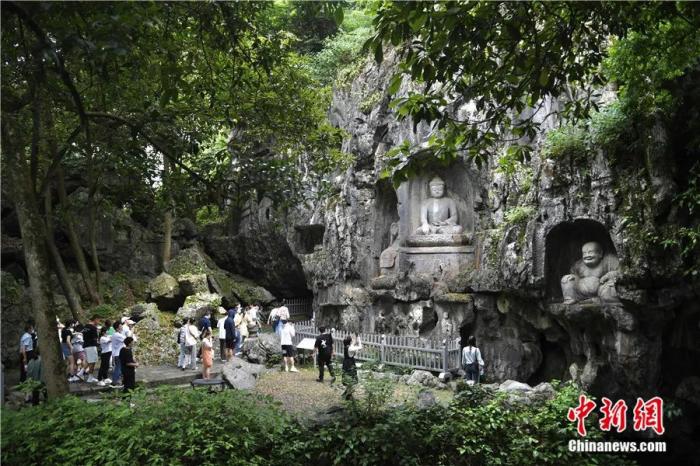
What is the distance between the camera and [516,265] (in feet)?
38.3

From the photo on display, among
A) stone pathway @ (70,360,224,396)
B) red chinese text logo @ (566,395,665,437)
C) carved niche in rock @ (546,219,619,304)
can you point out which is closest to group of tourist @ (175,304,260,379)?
stone pathway @ (70,360,224,396)

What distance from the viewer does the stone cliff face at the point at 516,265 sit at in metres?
9.45

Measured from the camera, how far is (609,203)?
10.1m

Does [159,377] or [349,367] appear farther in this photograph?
[159,377]

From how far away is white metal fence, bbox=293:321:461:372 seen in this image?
13219 millimetres

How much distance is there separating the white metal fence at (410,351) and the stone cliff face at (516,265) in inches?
35.9

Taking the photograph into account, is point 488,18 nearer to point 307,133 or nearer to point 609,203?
point 307,133

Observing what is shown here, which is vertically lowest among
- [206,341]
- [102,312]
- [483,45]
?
[206,341]

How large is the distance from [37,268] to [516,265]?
887 cm

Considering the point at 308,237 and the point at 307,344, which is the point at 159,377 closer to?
the point at 307,344

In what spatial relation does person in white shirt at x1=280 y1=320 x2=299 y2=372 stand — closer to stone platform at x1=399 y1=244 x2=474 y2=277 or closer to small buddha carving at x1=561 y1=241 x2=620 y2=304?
stone platform at x1=399 y1=244 x2=474 y2=277

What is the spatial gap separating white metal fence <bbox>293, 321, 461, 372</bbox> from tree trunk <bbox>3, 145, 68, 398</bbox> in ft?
24.2

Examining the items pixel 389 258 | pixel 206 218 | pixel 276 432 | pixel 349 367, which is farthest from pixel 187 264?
pixel 276 432

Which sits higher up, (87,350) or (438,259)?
(438,259)
